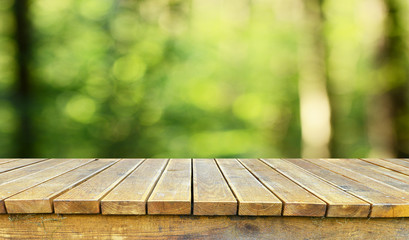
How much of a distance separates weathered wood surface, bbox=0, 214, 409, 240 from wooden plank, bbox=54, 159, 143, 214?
0.04 metres

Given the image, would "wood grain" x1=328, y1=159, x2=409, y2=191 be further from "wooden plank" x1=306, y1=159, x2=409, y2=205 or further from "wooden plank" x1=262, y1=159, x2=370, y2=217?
"wooden plank" x1=262, y1=159, x2=370, y2=217

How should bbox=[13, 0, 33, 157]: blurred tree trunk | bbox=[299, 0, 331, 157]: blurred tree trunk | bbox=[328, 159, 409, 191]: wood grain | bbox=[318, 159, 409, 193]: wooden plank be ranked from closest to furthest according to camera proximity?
1. bbox=[318, 159, 409, 193]: wooden plank
2. bbox=[328, 159, 409, 191]: wood grain
3. bbox=[13, 0, 33, 157]: blurred tree trunk
4. bbox=[299, 0, 331, 157]: blurred tree trunk

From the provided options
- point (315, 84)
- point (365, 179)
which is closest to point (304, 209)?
point (365, 179)

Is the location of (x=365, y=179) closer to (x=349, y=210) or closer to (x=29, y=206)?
(x=349, y=210)

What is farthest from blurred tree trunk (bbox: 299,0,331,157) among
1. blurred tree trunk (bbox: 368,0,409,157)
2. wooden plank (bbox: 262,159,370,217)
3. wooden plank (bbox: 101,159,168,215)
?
wooden plank (bbox: 101,159,168,215)

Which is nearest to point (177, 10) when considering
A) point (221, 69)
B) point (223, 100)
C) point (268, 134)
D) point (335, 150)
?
point (221, 69)

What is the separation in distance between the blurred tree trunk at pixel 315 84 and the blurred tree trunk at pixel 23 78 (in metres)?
4.56

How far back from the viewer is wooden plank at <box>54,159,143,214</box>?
1.19 metres

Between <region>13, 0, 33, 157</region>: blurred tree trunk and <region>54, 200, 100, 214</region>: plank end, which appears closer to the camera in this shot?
<region>54, 200, 100, 214</region>: plank end

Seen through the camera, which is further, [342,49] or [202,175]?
[342,49]

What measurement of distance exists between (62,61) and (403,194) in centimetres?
683

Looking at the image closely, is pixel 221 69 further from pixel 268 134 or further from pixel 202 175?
pixel 202 175

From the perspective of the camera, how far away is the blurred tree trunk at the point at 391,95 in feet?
13.1

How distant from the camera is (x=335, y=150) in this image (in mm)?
5871
